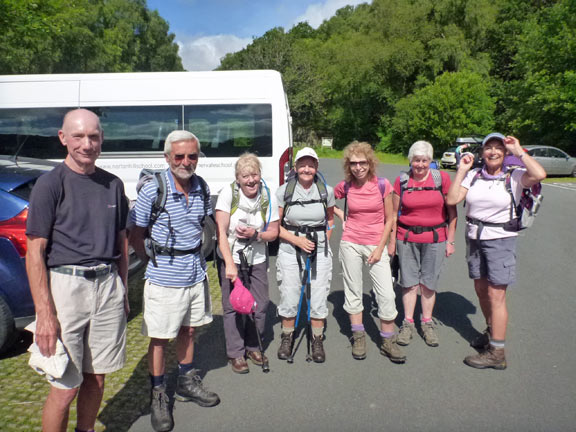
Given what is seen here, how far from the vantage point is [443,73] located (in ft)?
117

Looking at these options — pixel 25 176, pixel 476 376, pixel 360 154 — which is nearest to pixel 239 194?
pixel 360 154

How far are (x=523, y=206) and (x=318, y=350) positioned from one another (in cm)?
199

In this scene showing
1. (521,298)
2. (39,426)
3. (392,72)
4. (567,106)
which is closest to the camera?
(39,426)

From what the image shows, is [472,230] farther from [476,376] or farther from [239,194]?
[239,194]

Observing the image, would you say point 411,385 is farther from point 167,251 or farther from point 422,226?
point 167,251

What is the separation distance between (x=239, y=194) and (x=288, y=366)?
1457 millimetres

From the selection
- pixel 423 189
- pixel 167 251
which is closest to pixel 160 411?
pixel 167 251

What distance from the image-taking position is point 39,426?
2.92 metres

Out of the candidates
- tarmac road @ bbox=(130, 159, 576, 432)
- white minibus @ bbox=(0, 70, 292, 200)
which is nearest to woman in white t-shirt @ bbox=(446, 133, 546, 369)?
tarmac road @ bbox=(130, 159, 576, 432)

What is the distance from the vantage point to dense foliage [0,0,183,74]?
10219 millimetres

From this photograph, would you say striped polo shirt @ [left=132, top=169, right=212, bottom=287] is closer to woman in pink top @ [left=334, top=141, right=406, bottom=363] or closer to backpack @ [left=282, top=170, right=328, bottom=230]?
backpack @ [left=282, top=170, right=328, bottom=230]

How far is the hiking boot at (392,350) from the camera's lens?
12.5 ft

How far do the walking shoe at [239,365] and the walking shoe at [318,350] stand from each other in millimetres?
572

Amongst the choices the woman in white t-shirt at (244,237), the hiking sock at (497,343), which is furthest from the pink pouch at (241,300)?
the hiking sock at (497,343)
